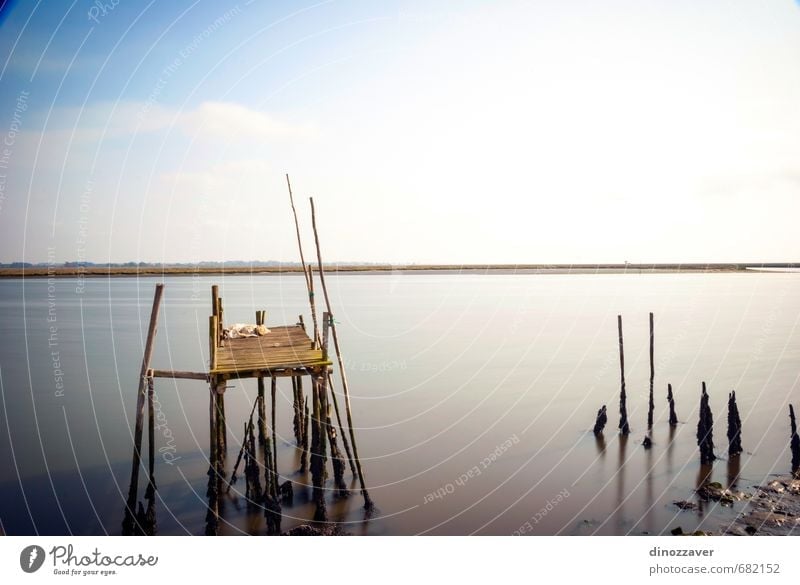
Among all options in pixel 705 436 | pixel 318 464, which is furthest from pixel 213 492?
pixel 705 436

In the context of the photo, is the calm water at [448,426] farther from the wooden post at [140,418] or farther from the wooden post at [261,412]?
the wooden post at [261,412]

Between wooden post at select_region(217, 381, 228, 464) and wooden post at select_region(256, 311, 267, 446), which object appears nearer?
wooden post at select_region(217, 381, 228, 464)

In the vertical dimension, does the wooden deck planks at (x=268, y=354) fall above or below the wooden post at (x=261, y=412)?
above

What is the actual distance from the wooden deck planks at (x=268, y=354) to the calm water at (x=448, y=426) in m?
1.91

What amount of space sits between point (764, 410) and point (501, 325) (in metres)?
14.0

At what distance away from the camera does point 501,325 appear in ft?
83.3

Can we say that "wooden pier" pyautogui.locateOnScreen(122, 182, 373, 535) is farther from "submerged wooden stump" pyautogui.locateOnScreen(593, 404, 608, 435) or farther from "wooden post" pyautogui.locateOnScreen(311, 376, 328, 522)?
"submerged wooden stump" pyautogui.locateOnScreen(593, 404, 608, 435)

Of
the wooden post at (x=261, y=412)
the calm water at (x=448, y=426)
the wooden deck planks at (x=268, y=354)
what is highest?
the wooden deck planks at (x=268, y=354)

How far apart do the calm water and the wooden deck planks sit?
1912mm

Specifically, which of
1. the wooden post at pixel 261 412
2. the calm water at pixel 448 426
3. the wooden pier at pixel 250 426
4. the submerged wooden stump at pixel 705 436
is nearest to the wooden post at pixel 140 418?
the wooden pier at pixel 250 426

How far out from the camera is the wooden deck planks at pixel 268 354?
671 centimetres

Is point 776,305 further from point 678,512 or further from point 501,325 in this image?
point 678,512

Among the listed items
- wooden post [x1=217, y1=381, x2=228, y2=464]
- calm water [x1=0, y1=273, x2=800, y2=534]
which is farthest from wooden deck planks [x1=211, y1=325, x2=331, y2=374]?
calm water [x1=0, y1=273, x2=800, y2=534]

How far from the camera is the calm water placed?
23.7 ft
